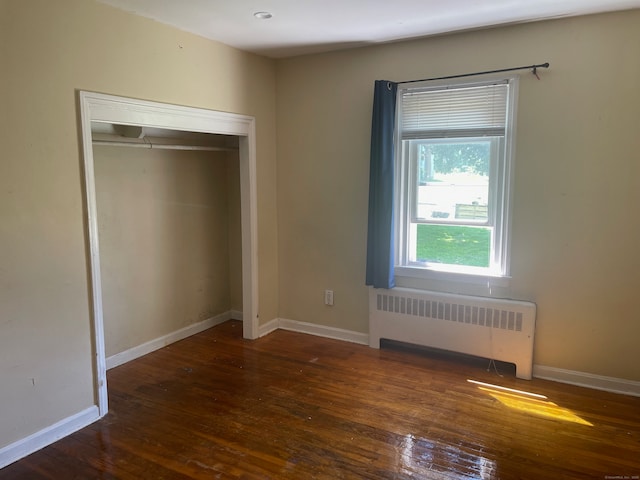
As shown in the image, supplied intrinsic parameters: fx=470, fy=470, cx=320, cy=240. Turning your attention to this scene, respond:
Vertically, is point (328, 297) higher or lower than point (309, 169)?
lower

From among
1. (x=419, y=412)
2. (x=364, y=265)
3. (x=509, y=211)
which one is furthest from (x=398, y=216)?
(x=419, y=412)

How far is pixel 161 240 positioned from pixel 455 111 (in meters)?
2.68

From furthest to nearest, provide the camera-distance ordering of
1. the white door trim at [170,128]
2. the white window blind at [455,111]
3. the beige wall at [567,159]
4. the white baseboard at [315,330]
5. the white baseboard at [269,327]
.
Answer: the white baseboard at [269,327], the white baseboard at [315,330], the white window blind at [455,111], the beige wall at [567,159], the white door trim at [170,128]

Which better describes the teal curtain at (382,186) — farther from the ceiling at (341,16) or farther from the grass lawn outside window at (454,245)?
the ceiling at (341,16)

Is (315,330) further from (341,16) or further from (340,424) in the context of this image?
(341,16)

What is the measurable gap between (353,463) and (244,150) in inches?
105

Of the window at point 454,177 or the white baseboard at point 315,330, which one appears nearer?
the window at point 454,177

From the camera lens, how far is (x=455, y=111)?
11.8 feet

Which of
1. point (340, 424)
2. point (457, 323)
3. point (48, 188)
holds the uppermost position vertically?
point (48, 188)

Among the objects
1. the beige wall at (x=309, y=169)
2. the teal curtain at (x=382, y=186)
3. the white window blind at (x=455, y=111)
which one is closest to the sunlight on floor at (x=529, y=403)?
the beige wall at (x=309, y=169)

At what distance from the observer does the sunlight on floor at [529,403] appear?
2.95 meters

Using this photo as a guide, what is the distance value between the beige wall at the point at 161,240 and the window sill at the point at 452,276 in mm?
1792

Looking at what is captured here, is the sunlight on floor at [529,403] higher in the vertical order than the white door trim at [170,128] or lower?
lower

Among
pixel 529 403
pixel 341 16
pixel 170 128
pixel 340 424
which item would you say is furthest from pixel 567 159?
pixel 170 128
